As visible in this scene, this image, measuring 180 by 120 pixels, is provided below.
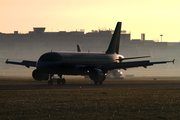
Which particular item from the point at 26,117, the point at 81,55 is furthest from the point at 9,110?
the point at 81,55

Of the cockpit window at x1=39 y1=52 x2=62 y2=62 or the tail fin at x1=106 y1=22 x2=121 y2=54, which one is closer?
the cockpit window at x1=39 y1=52 x2=62 y2=62

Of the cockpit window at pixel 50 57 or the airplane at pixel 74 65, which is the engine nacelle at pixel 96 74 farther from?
the cockpit window at pixel 50 57

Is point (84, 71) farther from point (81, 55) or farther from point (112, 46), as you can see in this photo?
point (112, 46)

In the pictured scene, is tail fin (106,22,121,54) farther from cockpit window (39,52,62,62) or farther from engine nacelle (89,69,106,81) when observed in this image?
cockpit window (39,52,62,62)

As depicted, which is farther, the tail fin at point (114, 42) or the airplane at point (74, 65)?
the tail fin at point (114, 42)

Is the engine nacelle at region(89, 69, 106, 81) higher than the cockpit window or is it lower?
lower

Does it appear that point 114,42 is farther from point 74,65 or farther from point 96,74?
point 96,74

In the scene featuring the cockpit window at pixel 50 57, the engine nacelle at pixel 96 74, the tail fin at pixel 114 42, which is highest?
→ the tail fin at pixel 114 42

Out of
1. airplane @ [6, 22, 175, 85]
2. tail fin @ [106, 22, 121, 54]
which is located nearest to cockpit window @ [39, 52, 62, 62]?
airplane @ [6, 22, 175, 85]

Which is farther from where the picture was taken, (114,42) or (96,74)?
(114,42)

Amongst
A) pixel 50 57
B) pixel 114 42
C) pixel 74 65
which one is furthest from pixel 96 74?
pixel 114 42

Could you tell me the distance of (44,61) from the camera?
49250 mm

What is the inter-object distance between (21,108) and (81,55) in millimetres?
32092

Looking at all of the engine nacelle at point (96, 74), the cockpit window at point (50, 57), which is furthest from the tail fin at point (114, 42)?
the cockpit window at point (50, 57)
